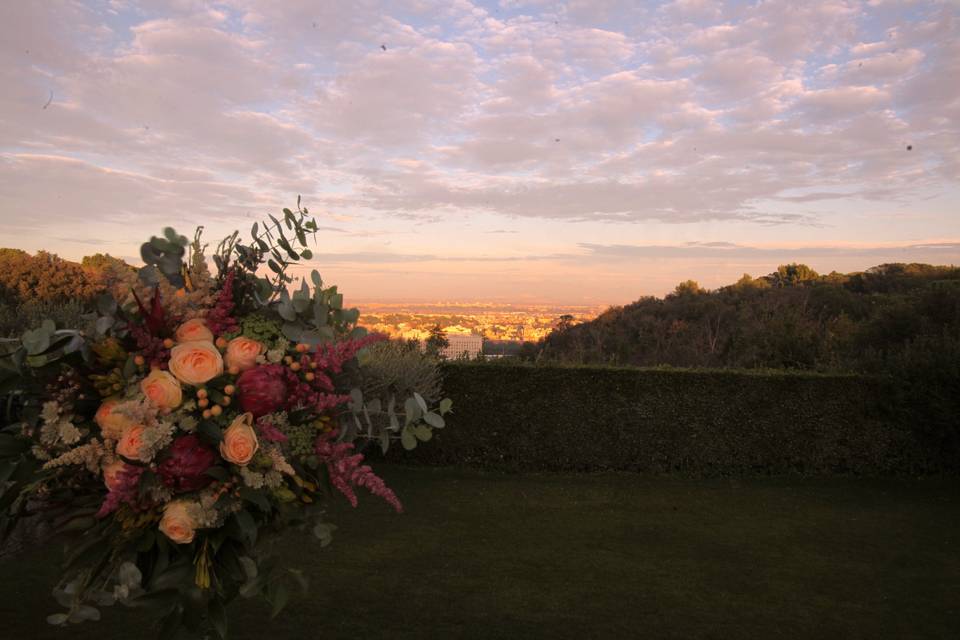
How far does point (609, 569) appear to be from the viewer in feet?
22.0

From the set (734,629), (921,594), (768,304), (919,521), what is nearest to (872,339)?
(768,304)

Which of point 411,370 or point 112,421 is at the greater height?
point 112,421

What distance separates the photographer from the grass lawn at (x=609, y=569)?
528 centimetres

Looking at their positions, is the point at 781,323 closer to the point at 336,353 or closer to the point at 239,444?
the point at 336,353

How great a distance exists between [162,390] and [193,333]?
0.19 metres

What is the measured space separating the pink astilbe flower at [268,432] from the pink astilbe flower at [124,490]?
310mm

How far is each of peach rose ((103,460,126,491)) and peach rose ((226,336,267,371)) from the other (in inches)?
14.9

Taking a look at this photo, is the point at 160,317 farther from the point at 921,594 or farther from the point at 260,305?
the point at 921,594

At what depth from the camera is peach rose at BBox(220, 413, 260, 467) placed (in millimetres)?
1856

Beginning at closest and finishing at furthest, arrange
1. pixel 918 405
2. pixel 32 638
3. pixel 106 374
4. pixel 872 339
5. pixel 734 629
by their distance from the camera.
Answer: pixel 106 374 < pixel 32 638 < pixel 734 629 < pixel 918 405 < pixel 872 339

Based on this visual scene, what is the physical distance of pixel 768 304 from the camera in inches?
1105

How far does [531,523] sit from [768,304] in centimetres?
2262

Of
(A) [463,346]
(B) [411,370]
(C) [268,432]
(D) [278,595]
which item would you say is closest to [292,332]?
(C) [268,432]

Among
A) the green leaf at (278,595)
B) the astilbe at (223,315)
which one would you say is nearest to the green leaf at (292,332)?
the astilbe at (223,315)
